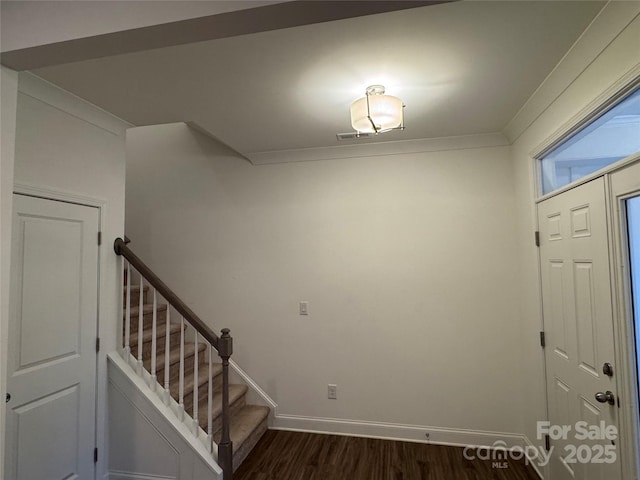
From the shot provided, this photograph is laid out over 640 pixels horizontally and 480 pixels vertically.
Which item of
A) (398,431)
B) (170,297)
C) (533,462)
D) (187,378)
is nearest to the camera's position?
(170,297)

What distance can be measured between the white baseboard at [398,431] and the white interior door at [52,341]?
1596mm

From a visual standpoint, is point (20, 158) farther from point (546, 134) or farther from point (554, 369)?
point (554, 369)

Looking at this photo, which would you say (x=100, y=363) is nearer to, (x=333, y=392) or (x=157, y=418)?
(x=157, y=418)

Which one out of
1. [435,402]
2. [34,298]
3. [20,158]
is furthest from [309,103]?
[435,402]

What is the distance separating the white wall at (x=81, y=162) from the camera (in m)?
1.88

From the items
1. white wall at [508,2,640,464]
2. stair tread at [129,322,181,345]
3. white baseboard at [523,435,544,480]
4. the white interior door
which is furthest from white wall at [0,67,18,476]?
white baseboard at [523,435,544,480]

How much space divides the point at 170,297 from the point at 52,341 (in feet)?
2.26

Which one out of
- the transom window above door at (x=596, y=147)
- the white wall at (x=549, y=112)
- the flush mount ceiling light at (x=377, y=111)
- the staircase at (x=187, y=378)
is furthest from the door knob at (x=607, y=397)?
the staircase at (x=187, y=378)

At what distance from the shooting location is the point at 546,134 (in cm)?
216

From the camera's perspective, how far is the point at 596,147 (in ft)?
5.71

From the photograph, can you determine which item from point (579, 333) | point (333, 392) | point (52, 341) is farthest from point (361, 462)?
point (52, 341)

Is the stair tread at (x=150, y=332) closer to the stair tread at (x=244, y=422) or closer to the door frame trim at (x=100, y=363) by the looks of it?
the door frame trim at (x=100, y=363)

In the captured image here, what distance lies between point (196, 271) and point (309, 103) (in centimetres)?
206

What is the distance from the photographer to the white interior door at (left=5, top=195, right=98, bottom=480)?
1.79 m
